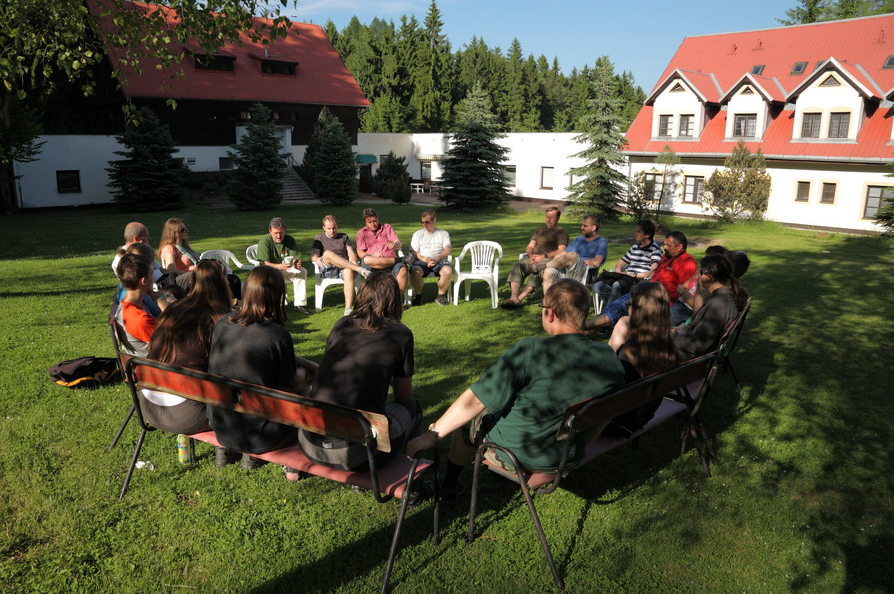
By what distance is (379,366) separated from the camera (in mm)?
3688

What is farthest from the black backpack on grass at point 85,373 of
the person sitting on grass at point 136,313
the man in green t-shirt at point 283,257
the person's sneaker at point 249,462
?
the man in green t-shirt at point 283,257

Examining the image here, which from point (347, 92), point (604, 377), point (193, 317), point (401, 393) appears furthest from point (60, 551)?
point (347, 92)

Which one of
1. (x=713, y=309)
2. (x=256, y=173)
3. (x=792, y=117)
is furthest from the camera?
(x=256, y=173)

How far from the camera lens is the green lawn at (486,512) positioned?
351cm

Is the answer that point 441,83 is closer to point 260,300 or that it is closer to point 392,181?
point 392,181

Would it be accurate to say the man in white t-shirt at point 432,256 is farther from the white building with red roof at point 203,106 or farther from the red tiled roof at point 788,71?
the white building with red roof at point 203,106

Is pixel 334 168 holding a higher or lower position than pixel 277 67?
lower

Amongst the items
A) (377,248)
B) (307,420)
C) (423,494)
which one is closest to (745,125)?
(377,248)

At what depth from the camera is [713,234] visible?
22859 millimetres

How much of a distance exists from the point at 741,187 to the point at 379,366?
2482 cm

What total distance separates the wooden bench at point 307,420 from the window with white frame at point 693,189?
96.2ft

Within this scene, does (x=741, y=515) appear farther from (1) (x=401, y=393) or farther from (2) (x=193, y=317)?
(2) (x=193, y=317)

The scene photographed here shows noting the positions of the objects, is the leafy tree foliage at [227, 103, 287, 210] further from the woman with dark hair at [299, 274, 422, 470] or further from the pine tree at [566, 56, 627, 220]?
the woman with dark hair at [299, 274, 422, 470]

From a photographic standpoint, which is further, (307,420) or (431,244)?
(431,244)
